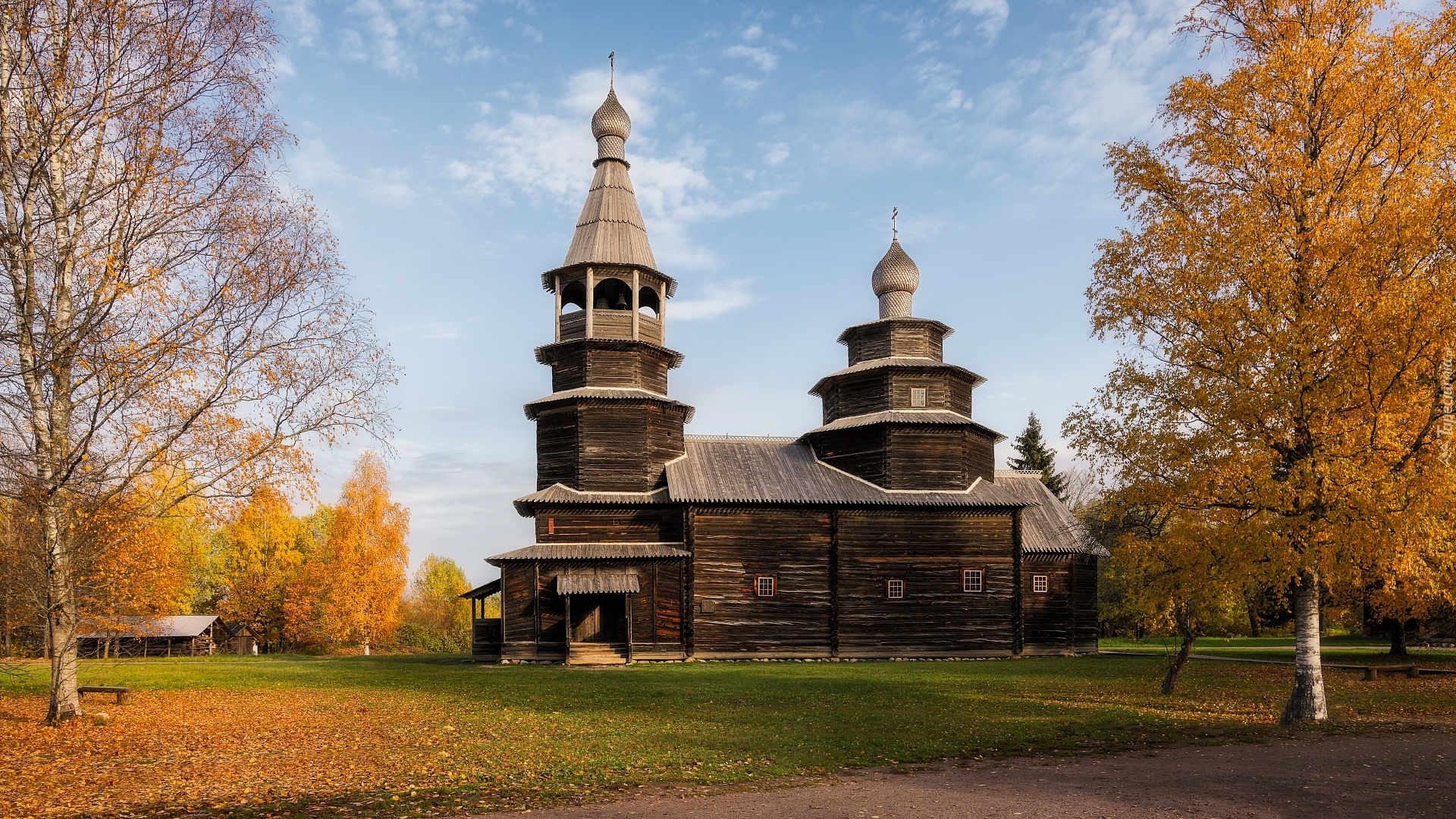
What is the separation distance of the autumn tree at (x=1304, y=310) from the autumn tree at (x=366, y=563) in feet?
133

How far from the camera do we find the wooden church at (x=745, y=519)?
111 ft

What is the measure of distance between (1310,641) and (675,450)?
25.1 metres

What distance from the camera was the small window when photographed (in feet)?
114

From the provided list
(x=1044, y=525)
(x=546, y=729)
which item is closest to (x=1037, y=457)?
(x=1044, y=525)

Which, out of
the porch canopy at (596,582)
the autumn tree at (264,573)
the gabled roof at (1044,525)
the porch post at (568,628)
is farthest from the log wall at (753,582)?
the autumn tree at (264,573)

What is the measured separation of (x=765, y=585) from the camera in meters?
35.0

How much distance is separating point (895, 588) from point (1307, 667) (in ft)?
67.1

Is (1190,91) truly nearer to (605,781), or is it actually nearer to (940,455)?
(605,781)

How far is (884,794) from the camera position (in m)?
10.4

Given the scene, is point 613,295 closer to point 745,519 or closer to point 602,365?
point 602,365

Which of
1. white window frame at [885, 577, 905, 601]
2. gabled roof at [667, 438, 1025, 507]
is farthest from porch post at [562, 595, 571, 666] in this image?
white window frame at [885, 577, 905, 601]

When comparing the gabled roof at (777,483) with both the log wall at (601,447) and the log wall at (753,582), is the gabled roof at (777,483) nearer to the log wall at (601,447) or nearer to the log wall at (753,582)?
the log wall at (753,582)

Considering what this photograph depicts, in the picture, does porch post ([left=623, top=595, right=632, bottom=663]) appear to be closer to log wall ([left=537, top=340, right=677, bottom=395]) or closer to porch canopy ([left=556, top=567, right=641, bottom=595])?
porch canopy ([left=556, top=567, right=641, bottom=595])

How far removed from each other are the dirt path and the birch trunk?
2.67 metres
